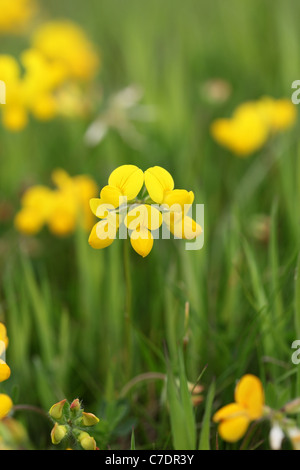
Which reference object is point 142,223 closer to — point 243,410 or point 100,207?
point 100,207

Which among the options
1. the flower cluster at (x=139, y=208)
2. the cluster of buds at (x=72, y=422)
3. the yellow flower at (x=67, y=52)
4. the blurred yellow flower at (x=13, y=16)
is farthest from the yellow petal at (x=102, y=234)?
the blurred yellow flower at (x=13, y=16)

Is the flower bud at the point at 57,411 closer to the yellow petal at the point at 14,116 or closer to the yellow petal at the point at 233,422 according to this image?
the yellow petal at the point at 233,422

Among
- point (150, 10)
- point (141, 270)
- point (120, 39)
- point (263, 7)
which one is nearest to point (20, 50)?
point (120, 39)

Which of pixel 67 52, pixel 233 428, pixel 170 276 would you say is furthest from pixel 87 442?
pixel 67 52

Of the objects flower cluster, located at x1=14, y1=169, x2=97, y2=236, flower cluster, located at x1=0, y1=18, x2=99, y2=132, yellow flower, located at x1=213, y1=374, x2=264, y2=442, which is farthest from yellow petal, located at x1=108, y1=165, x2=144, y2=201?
flower cluster, located at x1=0, y1=18, x2=99, y2=132

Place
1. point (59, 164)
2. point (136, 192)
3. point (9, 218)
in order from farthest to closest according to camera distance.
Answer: point (59, 164)
point (9, 218)
point (136, 192)

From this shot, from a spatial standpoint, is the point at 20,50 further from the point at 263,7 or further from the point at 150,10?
the point at 263,7
